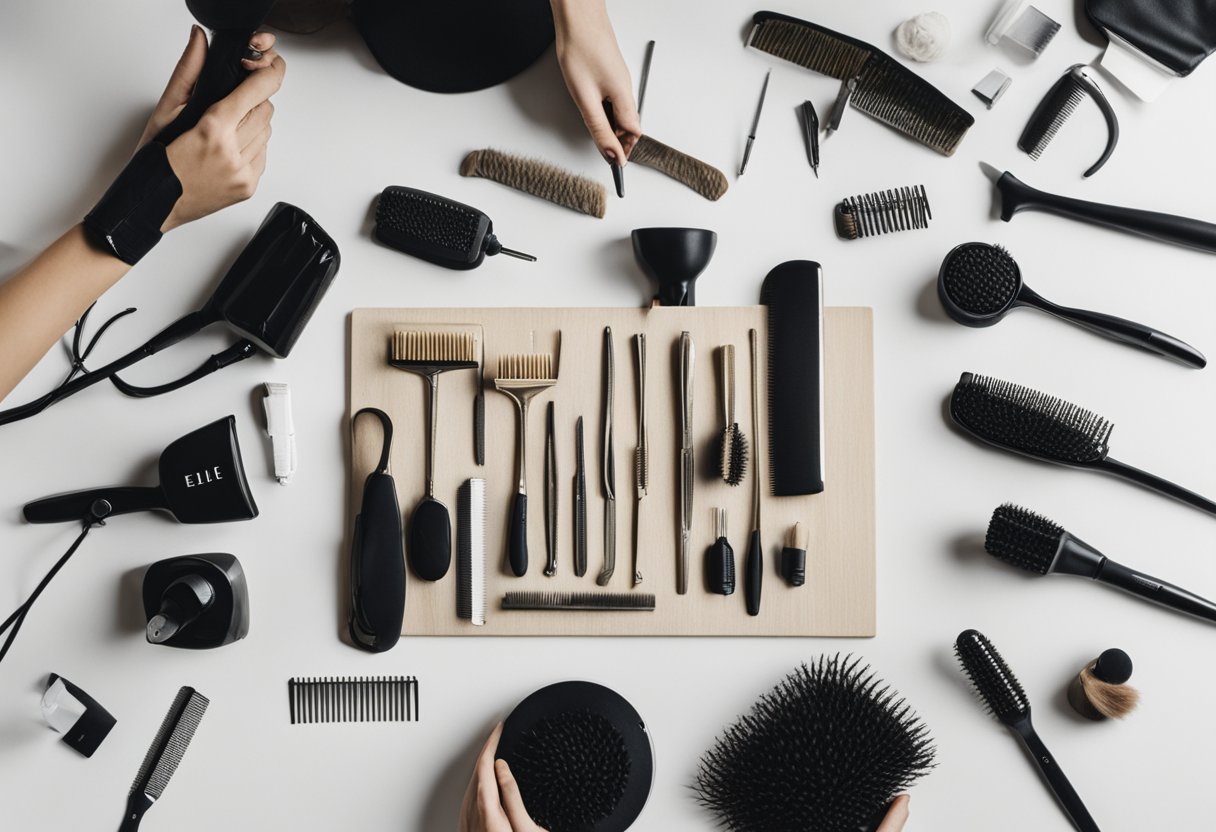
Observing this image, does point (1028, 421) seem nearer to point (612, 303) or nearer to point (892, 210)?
point (892, 210)

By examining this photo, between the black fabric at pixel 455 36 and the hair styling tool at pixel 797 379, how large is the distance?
44cm

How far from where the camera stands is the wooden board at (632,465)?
1.05 meters

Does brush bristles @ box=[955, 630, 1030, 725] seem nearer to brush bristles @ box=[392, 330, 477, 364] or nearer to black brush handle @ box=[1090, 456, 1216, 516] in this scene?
black brush handle @ box=[1090, 456, 1216, 516]

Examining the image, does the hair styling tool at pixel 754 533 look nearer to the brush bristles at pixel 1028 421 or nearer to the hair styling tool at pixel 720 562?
the hair styling tool at pixel 720 562

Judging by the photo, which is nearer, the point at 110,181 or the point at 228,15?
the point at 228,15

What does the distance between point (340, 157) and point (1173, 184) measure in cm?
109

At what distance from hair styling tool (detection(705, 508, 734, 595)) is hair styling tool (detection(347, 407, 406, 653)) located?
1.28 feet

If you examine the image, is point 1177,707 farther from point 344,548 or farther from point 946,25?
point 344,548

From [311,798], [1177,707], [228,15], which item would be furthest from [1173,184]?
[311,798]

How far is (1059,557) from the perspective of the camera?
100 cm

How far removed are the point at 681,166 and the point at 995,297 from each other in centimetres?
43

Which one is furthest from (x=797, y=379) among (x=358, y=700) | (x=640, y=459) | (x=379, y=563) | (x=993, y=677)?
(x=358, y=700)

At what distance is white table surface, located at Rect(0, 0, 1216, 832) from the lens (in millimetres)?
1060

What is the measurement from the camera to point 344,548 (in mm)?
1075
